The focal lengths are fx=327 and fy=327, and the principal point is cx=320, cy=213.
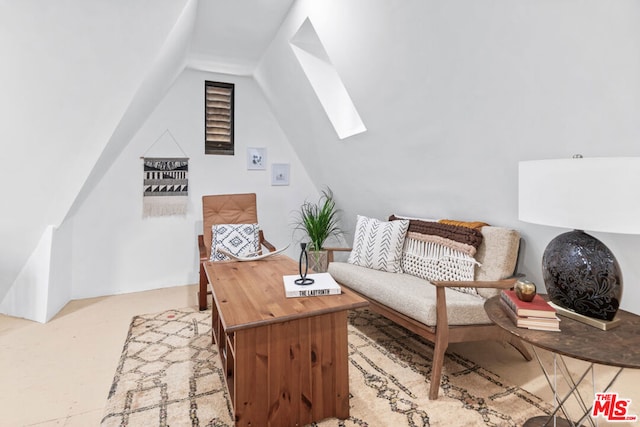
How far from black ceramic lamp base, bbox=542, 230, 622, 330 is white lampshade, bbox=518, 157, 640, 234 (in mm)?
111

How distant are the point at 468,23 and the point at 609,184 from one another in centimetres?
103

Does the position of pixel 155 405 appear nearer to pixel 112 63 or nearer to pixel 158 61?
pixel 112 63

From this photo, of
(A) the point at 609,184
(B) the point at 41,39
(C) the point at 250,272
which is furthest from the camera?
(C) the point at 250,272

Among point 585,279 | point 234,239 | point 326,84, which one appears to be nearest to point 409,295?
point 585,279

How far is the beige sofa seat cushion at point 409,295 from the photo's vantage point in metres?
1.79

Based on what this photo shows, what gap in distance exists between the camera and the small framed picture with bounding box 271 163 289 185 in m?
4.14

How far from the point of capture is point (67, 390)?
1.78 meters

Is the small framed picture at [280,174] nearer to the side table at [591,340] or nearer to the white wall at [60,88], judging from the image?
the white wall at [60,88]

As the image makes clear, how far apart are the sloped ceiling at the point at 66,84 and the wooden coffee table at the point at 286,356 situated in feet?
5.22

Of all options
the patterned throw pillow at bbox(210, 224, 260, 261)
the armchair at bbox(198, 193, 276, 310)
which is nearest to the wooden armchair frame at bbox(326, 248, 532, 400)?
the patterned throw pillow at bbox(210, 224, 260, 261)

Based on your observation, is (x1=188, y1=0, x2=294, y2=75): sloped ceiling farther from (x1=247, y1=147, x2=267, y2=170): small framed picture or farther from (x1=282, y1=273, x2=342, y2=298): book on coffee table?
(x1=282, y1=273, x2=342, y2=298): book on coffee table

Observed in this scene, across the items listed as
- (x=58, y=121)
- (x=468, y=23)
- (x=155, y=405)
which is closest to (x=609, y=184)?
(x=468, y=23)

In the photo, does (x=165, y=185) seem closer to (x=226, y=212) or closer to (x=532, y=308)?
(x=226, y=212)

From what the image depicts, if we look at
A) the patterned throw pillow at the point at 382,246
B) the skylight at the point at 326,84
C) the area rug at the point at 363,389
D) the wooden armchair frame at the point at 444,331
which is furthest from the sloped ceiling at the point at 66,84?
the wooden armchair frame at the point at 444,331
